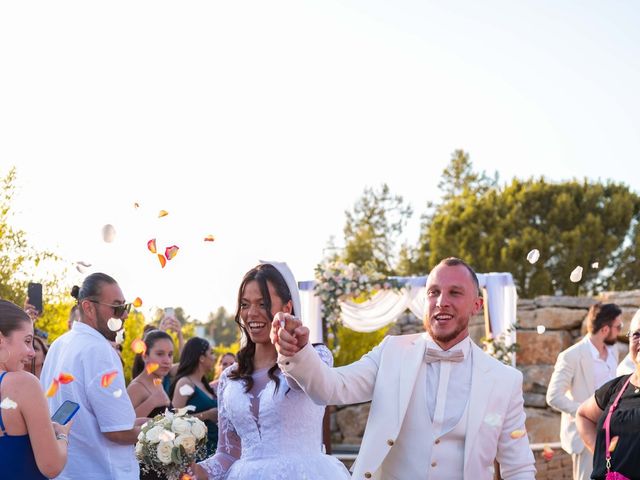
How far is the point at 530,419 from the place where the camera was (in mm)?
16891

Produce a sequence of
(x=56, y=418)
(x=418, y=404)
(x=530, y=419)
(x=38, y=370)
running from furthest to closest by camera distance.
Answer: (x=530, y=419) < (x=38, y=370) < (x=56, y=418) < (x=418, y=404)

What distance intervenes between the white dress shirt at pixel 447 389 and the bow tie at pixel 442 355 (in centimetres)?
2

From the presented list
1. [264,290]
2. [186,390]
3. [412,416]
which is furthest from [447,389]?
[186,390]

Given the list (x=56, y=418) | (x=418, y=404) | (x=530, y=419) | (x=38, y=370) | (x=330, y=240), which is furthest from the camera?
(x=330, y=240)

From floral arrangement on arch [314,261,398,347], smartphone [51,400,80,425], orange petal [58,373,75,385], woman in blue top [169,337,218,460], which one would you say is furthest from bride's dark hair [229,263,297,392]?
Result: floral arrangement on arch [314,261,398,347]

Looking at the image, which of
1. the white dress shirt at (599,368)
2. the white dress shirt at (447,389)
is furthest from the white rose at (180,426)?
the white dress shirt at (599,368)

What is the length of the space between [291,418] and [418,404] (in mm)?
628

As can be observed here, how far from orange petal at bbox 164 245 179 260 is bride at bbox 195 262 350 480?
1744 mm

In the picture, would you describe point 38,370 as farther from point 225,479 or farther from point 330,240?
point 330,240

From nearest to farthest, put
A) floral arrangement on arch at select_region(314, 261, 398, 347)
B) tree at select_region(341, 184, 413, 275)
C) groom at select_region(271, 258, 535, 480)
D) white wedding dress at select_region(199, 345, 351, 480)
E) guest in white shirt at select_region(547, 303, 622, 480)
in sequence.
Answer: groom at select_region(271, 258, 535, 480)
white wedding dress at select_region(199, 345, 351, 480)
guest in white shirt at select_region(547, 303, 622, 480)
floral arrangement on arch at select_region(314, 261, 398, 347)
tree at select_region(341, 184, 413, 275)

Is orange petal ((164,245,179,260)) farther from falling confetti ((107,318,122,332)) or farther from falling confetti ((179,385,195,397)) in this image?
falling confetti ((179,385,195,397))

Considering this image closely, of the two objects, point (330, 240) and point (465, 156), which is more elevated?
point (465, 156)

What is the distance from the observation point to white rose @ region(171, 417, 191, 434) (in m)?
4.09

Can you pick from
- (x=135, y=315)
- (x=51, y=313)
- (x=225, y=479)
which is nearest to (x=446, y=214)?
(x=135, y=315)
